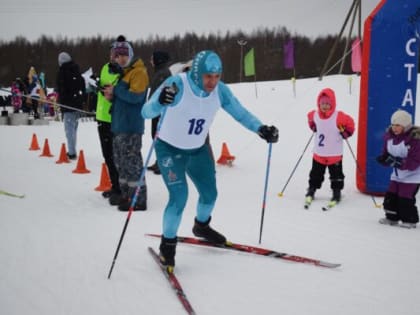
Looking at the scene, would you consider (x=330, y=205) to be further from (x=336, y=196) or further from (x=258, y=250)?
(x=258, y=250)

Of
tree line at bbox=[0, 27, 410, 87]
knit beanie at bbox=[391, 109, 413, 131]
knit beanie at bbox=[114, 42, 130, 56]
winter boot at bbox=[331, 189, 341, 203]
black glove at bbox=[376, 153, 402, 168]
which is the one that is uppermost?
tree line at bbox=[0, 27, 410, 87]

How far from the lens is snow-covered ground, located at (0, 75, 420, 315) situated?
2896 millimetres

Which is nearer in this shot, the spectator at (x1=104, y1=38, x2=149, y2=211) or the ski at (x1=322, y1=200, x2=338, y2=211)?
the spectator at (x1=104, y1=38, x2=149, y2=211)

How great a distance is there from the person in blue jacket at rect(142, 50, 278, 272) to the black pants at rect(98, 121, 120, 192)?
7.88 ft

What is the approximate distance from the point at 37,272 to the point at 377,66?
527 centimetres

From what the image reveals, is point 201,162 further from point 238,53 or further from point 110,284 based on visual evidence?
point 238,53

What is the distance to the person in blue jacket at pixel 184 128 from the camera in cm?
334

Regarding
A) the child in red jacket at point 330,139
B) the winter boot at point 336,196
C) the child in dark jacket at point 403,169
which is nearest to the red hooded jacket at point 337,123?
the child in red jacket at point 330,139

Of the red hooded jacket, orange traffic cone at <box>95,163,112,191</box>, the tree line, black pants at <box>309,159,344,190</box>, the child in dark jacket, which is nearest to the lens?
the child in dark jacket

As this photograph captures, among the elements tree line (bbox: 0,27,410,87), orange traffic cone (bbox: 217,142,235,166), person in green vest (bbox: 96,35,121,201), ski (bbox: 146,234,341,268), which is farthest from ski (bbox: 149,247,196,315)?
tree line (bbox: 0,27,410,87)

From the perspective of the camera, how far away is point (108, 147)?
19.1 ft

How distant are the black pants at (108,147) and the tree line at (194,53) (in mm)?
33218

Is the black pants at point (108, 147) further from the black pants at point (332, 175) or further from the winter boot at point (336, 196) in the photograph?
the winter boot at point (336, 196)

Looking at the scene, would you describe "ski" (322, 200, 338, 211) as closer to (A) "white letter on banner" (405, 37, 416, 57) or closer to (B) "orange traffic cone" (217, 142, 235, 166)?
(A) "white letter on banner" (405, 37, 416, 57)
